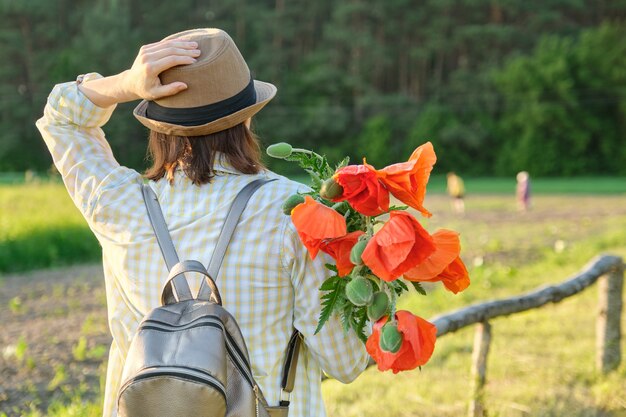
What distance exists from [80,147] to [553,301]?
11.5ft

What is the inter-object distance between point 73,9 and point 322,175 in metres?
54.1

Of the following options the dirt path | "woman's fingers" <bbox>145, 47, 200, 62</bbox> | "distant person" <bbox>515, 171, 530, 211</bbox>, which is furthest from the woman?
"distant person" <bbox>515, 171, 530, 211</bbox>

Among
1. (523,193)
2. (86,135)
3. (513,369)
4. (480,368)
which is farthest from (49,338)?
(523,193)

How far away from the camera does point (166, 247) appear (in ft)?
5.55

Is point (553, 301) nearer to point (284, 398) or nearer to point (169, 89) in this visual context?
point (284, 398)

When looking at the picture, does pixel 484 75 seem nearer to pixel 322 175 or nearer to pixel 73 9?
pixel 73 9

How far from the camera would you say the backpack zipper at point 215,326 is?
4.80 feet

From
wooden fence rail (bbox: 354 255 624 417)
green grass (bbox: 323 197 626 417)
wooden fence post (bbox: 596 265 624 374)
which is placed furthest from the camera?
wooden fence post (bbox: 596 265 624 374)

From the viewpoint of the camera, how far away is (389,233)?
1424 millimetres

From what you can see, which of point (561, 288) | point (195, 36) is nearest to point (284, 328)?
point (195, 36)

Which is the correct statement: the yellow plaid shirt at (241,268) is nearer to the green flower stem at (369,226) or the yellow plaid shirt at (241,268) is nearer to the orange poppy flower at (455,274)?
the green flower stem at (369,226)

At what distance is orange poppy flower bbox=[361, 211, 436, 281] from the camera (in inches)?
55.5

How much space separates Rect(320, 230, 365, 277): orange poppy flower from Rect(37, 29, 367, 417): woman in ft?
0.33

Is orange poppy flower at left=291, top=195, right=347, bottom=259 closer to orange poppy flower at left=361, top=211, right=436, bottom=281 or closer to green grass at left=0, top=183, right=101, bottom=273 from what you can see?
orange poppy flower at left=361, top=211, right=436, bottom=281
